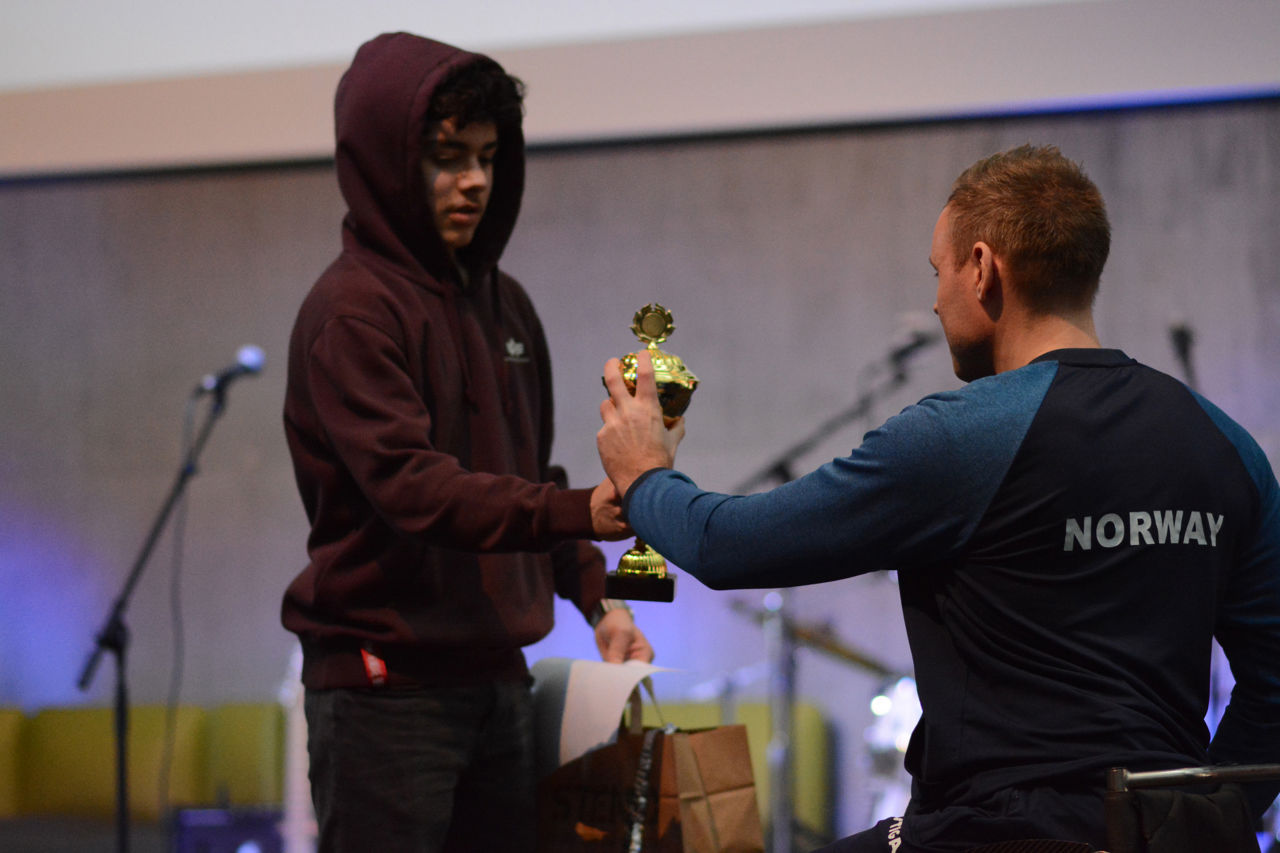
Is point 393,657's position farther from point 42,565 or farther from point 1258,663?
point 42,565

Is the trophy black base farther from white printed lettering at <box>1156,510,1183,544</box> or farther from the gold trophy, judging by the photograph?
white printed lettering at <box>1156,510,1183,544</box>

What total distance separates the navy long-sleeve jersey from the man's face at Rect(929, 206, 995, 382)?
0.31 ft

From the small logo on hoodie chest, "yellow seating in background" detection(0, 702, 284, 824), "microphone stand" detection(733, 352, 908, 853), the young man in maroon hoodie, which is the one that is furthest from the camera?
"yellow seating in background" detection(0, 702, 284, 824)

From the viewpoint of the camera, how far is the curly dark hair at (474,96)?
5.38ft

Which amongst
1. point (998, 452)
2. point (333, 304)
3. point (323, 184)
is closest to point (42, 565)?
point (323, 184)

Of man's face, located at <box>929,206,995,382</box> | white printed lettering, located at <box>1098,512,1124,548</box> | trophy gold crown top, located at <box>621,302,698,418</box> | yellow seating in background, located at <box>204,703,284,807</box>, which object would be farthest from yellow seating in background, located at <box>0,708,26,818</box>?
white printed lettering, located at <box>1098,512,1124,548</box>

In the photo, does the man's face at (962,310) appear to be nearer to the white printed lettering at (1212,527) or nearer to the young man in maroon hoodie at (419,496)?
the white printed lettering at (1212,527)

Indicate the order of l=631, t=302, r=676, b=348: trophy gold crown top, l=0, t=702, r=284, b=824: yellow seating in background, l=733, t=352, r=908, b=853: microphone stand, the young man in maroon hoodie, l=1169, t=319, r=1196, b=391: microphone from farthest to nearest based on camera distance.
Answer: l=0, t=702, r=284, b=824: yellow seating in background
l=733, t=352, r=908, b=853: microphone stand
l=1169, t=319, r=1196, b=391: microphone
l=631, t=302, r=676, b=348: trophy gold crown top
the young man in maroon hoodie

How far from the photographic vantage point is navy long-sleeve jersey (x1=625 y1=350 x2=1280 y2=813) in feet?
3.71

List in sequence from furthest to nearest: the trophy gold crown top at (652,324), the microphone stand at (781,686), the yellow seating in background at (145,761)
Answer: the yellow seating in background at (145,761)
the microphone stand at (781,686)
the trophy gold crown top at (652,324)

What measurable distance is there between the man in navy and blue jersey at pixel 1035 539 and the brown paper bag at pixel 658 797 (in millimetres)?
338

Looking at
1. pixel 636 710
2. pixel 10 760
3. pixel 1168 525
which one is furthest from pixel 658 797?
pixel 10 760

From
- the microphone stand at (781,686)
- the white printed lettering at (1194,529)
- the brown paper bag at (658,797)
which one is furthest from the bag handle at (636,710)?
the microphone stand at (781,686)

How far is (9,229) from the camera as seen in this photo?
13.8ft
